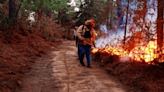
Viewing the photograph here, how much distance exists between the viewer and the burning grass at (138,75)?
16.4 ft

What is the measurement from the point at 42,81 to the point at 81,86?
1341 mm

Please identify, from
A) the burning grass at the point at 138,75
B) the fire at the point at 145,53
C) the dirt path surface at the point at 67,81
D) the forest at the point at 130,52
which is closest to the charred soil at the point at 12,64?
the forest at the point at 130,52

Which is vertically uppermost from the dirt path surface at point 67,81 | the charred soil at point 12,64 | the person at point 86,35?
the person at point 86,35

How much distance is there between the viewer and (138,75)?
5.73 meters

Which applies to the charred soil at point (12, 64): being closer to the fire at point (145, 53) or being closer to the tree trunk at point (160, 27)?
the fire at point (145, 53)

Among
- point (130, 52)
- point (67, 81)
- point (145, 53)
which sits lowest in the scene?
point (67, 81)

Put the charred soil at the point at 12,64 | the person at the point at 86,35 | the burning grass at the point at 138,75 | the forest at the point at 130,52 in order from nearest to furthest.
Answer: the burning grass at the point at 138,75
the charred soil at the point at 12,64
the forest at the point at 130,52
the person at the point at 86,35

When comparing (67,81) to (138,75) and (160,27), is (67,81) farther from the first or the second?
(160,27)

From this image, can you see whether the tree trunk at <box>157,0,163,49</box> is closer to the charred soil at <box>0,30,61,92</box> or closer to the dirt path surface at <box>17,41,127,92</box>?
the dirt path surface at <box>17,41,127,92</box>

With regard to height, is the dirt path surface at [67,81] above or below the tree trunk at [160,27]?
below

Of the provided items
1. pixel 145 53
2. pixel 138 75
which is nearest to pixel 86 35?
pixel 145 53

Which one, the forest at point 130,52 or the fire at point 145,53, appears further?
the fire at point 145,53

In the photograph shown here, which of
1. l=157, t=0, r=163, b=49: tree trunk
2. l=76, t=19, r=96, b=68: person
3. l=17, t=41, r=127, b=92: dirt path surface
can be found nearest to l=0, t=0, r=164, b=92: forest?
l=157, t=0, r=163, b=49: tree trunk

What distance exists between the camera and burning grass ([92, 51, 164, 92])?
5.01 meters
